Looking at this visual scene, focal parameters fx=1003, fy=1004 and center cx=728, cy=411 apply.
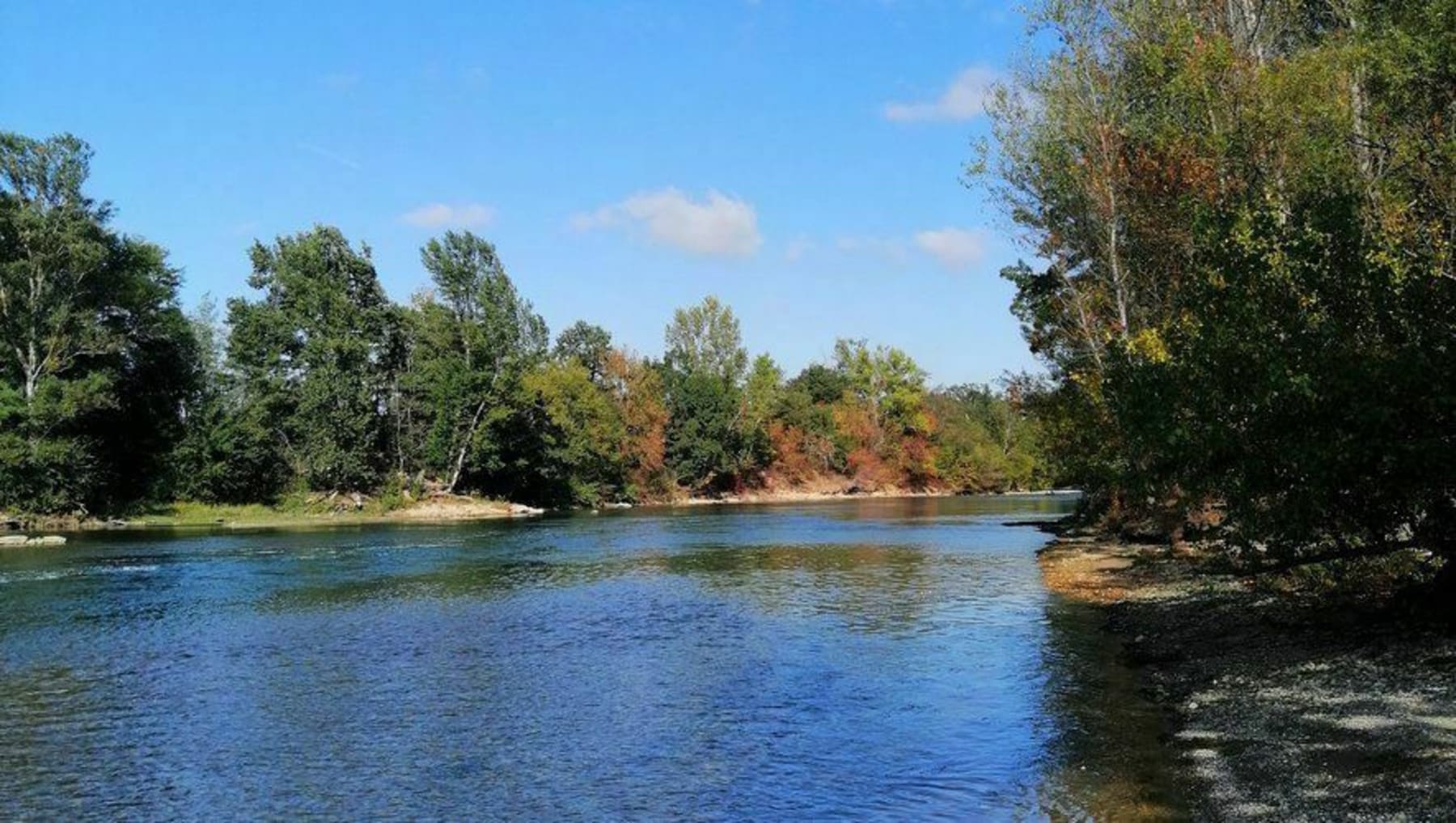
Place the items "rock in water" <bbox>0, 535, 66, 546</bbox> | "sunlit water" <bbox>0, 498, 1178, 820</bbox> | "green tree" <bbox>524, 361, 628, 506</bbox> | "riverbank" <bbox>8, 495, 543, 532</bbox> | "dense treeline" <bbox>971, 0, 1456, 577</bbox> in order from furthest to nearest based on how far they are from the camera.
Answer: "green tree" <bbox>524, 361, 628, 506</bbox> → "riverbank" <bbox>8, 495, 543, 532</bbox> → "rock in water" <bbox>0, 535, 66, 546</bbox> → "dense treeline" <bbox>971, 0, 1456, 577</bbox> → "sunlit water" <bbox>0, 498, 1178, 820</bbox>

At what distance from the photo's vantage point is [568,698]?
66.2 feet

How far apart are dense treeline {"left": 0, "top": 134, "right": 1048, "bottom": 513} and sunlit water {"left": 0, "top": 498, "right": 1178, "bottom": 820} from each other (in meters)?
33.1

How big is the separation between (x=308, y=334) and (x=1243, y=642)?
9125cm

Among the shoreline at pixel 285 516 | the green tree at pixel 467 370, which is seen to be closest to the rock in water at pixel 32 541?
the shoreline at pixel 285 516

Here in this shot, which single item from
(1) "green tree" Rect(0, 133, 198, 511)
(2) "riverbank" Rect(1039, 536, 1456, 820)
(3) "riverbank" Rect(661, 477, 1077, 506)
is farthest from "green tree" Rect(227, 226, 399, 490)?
(2) "riverbank" Rect(1039, 536, 1456, 820)

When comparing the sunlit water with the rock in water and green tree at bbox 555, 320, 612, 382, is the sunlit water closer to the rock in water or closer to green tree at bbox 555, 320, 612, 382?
the rock in water

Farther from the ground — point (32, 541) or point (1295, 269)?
point (1295, 269)

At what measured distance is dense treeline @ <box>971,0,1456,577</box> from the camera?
633 inches

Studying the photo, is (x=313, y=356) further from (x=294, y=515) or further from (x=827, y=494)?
(x=827, y=494)

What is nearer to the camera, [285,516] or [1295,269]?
[1295,269]

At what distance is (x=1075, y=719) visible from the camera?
1716 centimetres

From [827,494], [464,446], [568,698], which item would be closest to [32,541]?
[464,446]

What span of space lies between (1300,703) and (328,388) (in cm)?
9029

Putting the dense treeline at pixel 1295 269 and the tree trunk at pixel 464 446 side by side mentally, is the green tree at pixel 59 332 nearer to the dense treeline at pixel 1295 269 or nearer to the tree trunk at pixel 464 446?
the tree trunk at pixel 464 446
